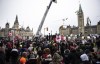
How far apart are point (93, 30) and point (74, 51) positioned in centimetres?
14595

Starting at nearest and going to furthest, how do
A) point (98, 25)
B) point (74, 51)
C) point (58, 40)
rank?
1. point (74, 51)
2. point (58, 40)
3. point (98, 25)

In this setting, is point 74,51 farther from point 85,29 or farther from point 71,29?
point 71,29

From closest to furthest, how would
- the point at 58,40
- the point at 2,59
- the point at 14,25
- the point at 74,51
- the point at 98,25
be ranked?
1. the point at 2,59
2. the point at 74,51
3. the point at 58,40
4. the point at 98,25
5. the point at 14,25

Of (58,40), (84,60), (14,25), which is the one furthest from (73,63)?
(14,25)

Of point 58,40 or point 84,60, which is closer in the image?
point 84,60

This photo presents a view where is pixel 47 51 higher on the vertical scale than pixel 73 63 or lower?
higher

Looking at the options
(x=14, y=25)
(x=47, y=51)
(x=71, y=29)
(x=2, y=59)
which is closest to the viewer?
(x=47, y=51)

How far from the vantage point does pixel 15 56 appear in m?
11.3

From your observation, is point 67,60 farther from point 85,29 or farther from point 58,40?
point 85,29

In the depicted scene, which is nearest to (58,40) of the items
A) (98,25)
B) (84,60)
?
(84,60)

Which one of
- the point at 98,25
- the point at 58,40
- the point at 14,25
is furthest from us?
the point at 14,25

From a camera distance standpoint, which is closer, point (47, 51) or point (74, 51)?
point (47, 51)

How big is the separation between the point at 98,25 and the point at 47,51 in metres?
145

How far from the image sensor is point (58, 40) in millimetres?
23016
